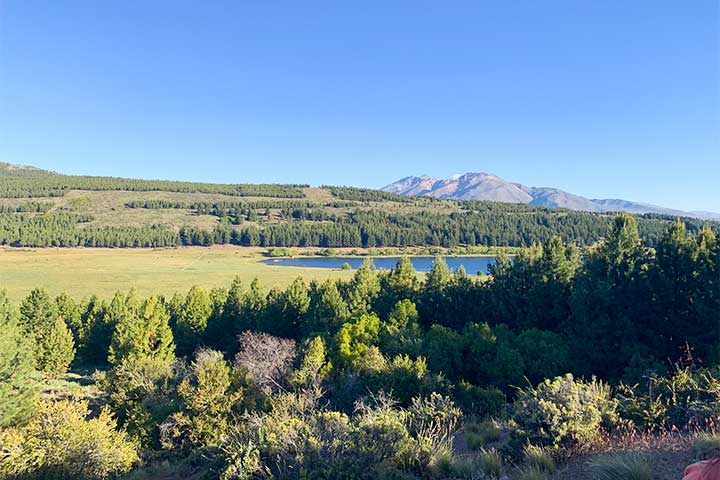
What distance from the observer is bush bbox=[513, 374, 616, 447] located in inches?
330

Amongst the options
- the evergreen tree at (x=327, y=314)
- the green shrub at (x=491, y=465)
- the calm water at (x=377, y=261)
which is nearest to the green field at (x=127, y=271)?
the calm water at (x=377, y=261)

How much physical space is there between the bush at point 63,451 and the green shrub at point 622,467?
11.8 meters

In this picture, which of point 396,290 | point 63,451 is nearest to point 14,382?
Answer: point 63,451

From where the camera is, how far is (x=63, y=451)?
442 inches

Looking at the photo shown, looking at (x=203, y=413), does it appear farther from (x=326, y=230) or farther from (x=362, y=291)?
(x=326, y=230)

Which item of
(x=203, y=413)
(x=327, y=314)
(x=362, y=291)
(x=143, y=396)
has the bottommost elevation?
(x=143, y=396)

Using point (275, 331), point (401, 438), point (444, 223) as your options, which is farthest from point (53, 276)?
point (444, 223)

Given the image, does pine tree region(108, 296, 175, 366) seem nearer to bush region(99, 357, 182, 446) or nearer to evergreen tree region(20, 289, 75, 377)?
evergreen tree region(20, 289, 75, 377)

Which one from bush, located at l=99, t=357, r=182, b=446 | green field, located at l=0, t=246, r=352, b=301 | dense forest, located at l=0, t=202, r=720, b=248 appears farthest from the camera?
dense forest, located at l=0, t=202, r=720, b=248

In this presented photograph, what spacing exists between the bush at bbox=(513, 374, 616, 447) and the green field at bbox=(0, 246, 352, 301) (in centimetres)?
6688

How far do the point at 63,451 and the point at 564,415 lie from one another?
12309 mm

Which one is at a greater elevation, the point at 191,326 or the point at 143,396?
the point at 143,396

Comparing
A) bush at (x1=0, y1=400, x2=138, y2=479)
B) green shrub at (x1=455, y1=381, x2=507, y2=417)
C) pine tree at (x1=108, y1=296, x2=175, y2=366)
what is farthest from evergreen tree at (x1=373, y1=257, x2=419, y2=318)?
bush at (x1=0, y1=400, x2=138, y2=479)

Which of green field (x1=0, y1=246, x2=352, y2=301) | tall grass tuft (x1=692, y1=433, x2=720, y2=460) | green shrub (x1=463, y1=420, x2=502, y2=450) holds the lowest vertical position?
green field (x1=0, y1=246, x2=352, y2=301)
